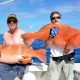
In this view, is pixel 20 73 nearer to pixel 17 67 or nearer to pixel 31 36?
pixel 17 67

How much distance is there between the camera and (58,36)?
5.55 metres

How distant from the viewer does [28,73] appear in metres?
6.25

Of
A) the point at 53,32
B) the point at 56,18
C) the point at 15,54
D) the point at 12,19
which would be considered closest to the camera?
the point at 53,32

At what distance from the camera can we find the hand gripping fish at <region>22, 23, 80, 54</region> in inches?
215

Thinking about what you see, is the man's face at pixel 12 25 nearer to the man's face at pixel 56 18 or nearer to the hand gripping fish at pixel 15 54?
the hand gripping fish at pixel 15 54

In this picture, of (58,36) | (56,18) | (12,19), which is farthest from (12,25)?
(58,36)

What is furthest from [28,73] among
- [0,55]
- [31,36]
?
[31,36]

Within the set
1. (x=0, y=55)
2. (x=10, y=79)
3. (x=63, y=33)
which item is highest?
(x=63, y=33)

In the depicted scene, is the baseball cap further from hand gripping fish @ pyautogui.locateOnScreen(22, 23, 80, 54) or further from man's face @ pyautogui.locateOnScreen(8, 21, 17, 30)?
hand gripping fish @ pyautogui.locateOnScreen(22, 23, 80, 54)

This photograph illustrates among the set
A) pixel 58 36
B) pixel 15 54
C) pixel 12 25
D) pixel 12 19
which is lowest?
pixel 15 54

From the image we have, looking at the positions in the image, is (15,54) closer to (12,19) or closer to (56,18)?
(12,19)

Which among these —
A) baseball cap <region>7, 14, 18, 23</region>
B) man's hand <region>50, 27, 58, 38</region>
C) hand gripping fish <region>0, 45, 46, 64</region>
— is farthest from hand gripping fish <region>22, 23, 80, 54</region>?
baseball cap <region>7, 14, 18, 23</region>

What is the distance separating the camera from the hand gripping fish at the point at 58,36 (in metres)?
5.46

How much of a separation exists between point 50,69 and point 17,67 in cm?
63
